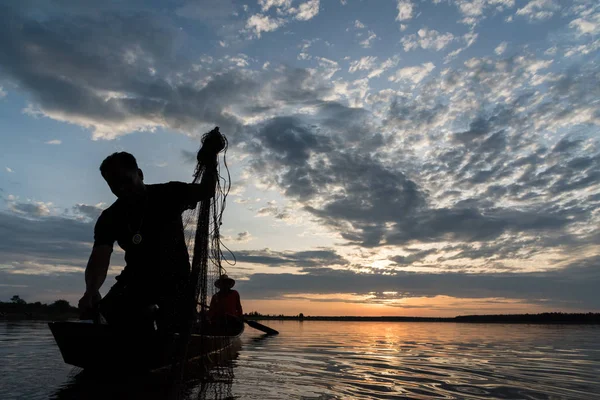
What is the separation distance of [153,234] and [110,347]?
1.65 meters

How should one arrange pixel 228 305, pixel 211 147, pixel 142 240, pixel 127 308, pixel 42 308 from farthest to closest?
pixel 42 308, pixel 228 305, pixel 127 308, pixel 142 240, pixel 211 147

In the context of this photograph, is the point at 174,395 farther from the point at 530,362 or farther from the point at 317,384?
the point at 530,362

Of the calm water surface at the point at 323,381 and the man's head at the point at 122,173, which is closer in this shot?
the man's head at the point at 122,173

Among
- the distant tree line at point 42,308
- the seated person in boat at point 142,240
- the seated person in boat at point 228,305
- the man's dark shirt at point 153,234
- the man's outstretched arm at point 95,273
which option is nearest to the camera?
the man's outstretched arm at point 95,273

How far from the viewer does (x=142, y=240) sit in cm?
492

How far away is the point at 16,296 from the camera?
53.5 m

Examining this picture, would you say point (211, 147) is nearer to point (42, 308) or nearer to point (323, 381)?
point (323, 381)

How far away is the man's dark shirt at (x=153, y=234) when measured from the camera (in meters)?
4.77

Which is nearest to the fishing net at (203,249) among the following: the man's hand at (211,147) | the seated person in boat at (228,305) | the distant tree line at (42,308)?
the man's hand at (211,147)

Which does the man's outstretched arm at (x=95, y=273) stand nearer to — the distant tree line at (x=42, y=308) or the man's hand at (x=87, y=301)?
the man's hand at (x=87, y=301)

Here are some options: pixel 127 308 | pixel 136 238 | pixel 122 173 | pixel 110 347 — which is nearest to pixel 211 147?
pixel 122 173

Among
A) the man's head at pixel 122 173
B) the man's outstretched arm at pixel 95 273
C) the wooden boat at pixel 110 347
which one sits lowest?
the wooden boat at pixel 110 347

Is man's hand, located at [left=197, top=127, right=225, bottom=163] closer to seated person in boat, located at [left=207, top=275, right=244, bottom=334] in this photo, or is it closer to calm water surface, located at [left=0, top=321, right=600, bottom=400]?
calm water surface, located at [left=0, top=321, right=600, bottom=400]

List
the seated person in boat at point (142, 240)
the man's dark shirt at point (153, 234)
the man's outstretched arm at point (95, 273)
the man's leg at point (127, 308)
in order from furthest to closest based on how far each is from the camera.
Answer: the man's leg at point (127, 308), the man's dark shirt at point (153, 234), the seated person in boat at point (142, 240), the man's outstretched arm at point (95, 273)
